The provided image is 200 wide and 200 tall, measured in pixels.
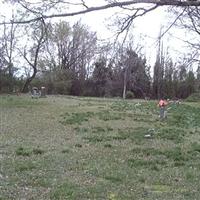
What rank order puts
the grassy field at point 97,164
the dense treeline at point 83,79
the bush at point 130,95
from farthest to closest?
1. the bush at point 130,95
2. the dense treeline at point 83,79
3. the grassy field at point 97,164

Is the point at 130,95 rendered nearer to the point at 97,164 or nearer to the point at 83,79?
the point at 83,79

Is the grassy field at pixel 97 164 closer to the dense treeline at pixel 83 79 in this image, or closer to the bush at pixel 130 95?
the dense treeline at pixel 83 79

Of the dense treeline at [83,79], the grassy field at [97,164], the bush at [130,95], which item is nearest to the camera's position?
the grassy field at [97,164]

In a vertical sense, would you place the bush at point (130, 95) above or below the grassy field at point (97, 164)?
above

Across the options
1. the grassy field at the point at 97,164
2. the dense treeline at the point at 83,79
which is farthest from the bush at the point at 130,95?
the grassy field at the point at 97,164

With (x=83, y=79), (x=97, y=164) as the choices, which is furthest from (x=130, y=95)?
(x=97, y=164)

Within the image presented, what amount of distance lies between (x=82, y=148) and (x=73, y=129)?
557 centimetres

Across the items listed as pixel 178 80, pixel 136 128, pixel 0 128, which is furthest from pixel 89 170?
pixel 178 80

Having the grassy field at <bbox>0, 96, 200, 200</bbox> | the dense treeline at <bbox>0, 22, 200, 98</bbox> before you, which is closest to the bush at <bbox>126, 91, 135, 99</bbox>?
the dense treeline at <bbox>0, 22, 200, 98</bbox>

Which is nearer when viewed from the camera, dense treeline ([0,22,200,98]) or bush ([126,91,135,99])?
dense treeline ([0,22,200,98])

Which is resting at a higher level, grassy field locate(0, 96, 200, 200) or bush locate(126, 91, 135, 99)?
bush locate(126, 91, 135, 99)

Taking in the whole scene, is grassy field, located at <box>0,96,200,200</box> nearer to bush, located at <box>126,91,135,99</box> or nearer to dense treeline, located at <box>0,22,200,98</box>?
dense treeline, located at <box>0,22,200,98</box>

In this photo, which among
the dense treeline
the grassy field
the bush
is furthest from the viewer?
the bush

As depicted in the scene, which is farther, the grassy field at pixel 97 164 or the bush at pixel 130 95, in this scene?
the bush at pixel 130 95
